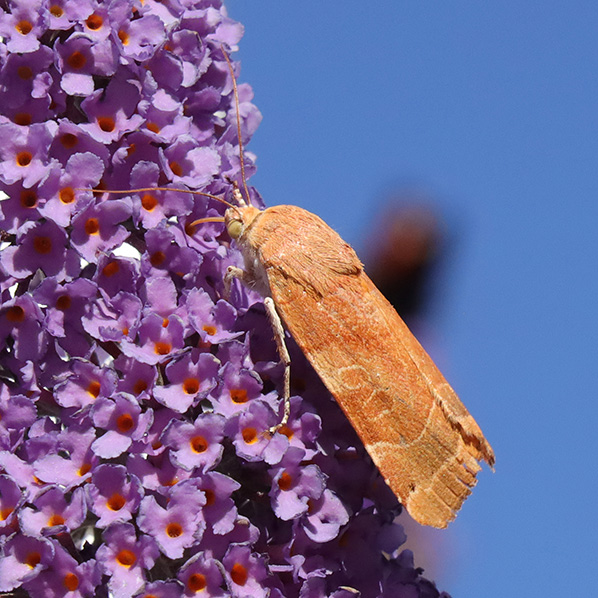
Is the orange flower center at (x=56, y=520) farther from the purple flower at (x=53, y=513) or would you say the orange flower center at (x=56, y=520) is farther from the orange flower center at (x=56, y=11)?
the orange flower center at (x=56, y=11)

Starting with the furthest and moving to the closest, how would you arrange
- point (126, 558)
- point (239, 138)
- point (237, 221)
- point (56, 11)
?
point (239, 138) < point (237, 221) < point (56, 11) < point (126, 558)

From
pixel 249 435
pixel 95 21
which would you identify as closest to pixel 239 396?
pixel 249 435

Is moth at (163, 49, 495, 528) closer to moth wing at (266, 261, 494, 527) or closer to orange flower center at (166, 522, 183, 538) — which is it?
moth wing at (266, 261, 494, 527)

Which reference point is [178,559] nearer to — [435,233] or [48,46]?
[48,46]

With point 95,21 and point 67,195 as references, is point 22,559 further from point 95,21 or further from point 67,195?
point 95,21

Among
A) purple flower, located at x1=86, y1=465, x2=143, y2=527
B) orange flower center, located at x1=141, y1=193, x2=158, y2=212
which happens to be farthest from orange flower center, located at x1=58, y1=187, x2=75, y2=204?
purple flower, located at x1=86, y1=465, x2=143, y2=527

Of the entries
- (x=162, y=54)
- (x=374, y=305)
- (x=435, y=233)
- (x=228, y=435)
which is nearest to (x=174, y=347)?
(x=228, y=435)
